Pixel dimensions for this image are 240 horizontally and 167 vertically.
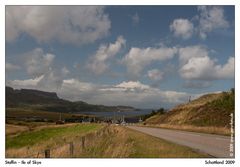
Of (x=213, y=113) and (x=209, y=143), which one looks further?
(x=213, y=113)

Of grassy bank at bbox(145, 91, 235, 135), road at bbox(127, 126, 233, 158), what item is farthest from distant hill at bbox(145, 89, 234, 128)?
road at bbox(127, 126, 233, 158)

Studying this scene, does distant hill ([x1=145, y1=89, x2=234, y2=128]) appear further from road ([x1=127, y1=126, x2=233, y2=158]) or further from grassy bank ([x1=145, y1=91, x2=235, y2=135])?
road ([x1=127, y1=126, x2=233, y2=158])

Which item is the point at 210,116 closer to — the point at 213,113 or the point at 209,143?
the point at 213,113

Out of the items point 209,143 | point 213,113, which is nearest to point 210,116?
point 213,113

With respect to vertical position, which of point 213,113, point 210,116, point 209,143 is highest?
point 213,113

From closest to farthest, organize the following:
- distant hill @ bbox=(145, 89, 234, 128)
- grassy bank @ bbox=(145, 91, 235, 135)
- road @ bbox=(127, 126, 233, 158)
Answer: road @ bbox=(127, 126, 233, 158) → grassy bank @ bbox=(145, 91, 235, 135) → distant hill @ bbox=(145, 89, 234, 128)

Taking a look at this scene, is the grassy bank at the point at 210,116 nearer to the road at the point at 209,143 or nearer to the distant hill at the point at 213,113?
the distant hill at the point at 213,113

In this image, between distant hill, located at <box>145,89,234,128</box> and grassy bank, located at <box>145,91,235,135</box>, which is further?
distant hill, located at <box>145,89,234,128</box>
